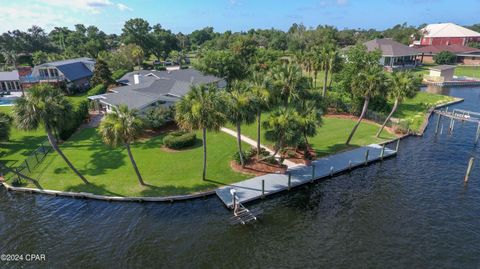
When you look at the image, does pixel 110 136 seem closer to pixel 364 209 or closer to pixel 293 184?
pixel 293 184

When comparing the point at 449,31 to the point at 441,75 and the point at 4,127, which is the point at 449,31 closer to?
the point at 441,75

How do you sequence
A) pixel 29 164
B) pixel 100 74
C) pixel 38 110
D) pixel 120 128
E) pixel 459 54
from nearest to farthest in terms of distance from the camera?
pixel 120 128 → pixel 38 110 → pixel 29 164 → pixel 100 74 → pixel 459 54

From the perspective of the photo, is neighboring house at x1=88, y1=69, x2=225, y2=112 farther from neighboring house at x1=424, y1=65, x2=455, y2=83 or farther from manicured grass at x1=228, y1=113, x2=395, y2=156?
neighboring house at x1=424, y1=65, x2=455, y2=83

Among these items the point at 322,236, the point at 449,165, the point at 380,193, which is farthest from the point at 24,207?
the point at 449,165

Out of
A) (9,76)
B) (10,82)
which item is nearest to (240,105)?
(9,76)

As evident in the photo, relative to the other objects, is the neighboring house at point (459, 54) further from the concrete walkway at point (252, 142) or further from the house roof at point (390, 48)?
the concrete walkway at point (252, 142)

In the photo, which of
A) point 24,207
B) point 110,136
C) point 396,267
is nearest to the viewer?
point 396,267
